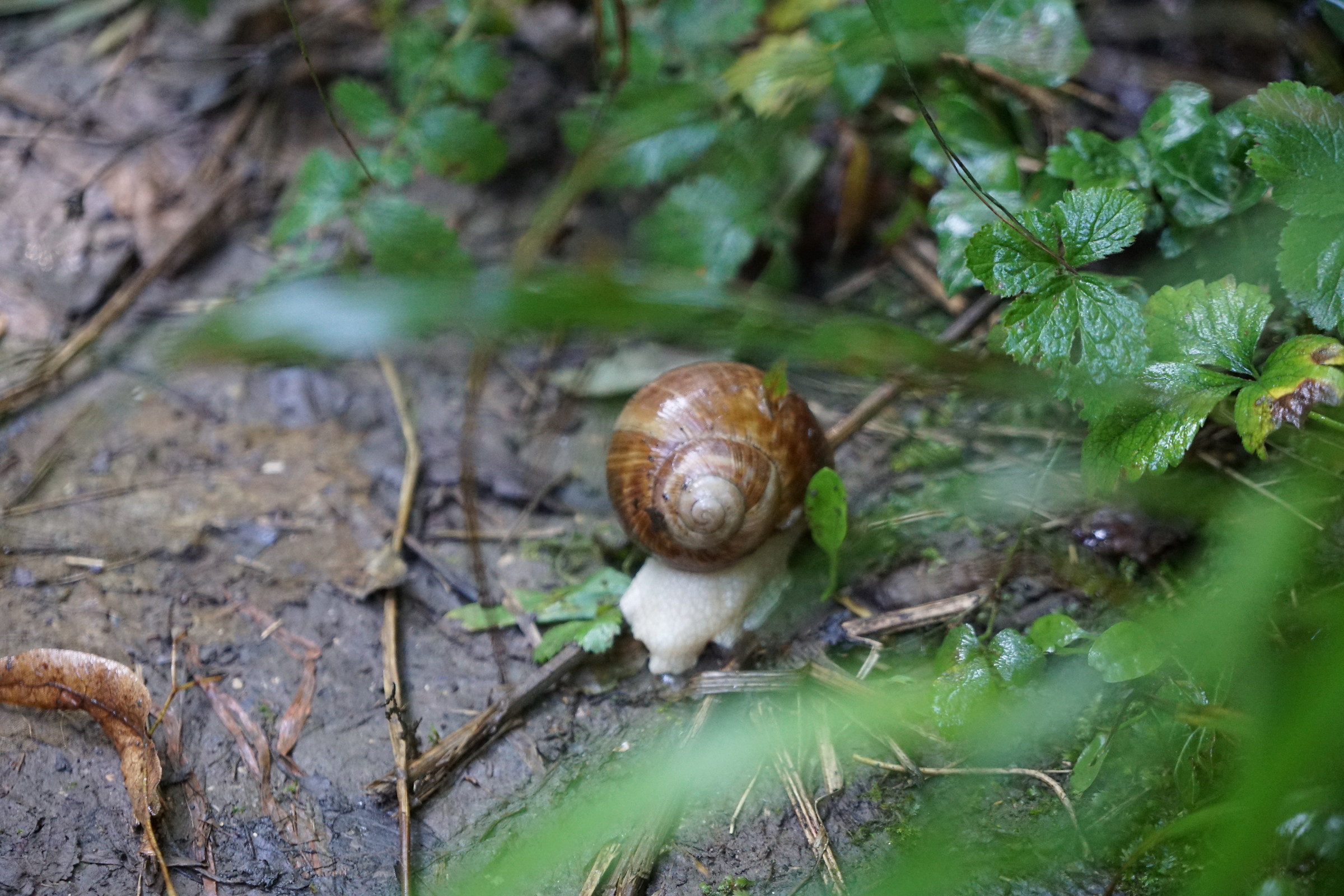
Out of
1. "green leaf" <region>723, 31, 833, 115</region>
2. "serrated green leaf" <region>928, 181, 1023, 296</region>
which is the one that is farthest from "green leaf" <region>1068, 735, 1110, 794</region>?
"green leaf" <region>723, 31, 833, 115</region>

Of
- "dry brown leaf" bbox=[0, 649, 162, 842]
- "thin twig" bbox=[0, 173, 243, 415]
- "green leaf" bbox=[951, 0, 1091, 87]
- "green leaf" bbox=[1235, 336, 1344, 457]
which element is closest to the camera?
"green leaf" bbox=[1235, 336, 1344, 457]

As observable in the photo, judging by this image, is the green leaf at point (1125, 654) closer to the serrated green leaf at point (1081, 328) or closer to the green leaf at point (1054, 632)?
the green leaf at point (1054, 632)

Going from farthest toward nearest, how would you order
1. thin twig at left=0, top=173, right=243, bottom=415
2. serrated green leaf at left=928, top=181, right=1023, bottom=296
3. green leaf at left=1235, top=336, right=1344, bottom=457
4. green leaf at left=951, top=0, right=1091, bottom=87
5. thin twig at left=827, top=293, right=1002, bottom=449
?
thin twig at left=0, top=173, right=243, bottom=415, thin twig at left=827, top=293, right=1002, bottom=449, green leaf at left=951, top=0, right=1091, bottom=87, serrated green leaf at left=928, top=181, right=1023, bottom=296, green leaf at left=1235, top=336, right=1344, bottom=457

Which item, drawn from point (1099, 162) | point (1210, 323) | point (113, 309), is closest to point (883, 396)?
point (1099, 162)

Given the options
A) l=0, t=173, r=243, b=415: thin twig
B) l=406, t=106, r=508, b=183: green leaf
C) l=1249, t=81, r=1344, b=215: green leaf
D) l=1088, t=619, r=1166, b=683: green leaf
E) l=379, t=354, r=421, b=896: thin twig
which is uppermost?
l=1249, t=81, r=1344, b=215: green leaf

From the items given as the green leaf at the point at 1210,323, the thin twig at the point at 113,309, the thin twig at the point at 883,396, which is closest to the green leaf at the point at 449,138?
the thin twig at the point at 113,309

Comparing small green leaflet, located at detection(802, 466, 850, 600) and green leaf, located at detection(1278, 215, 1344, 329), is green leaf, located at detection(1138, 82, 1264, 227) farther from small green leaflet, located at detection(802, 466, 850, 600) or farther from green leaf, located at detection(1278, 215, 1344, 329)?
small green leaflet, located at detection(802, 466, 850, 600)

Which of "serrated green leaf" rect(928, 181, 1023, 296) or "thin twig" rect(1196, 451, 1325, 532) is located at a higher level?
"serrated green leaf" rect(928, 181, 1023, 296)
